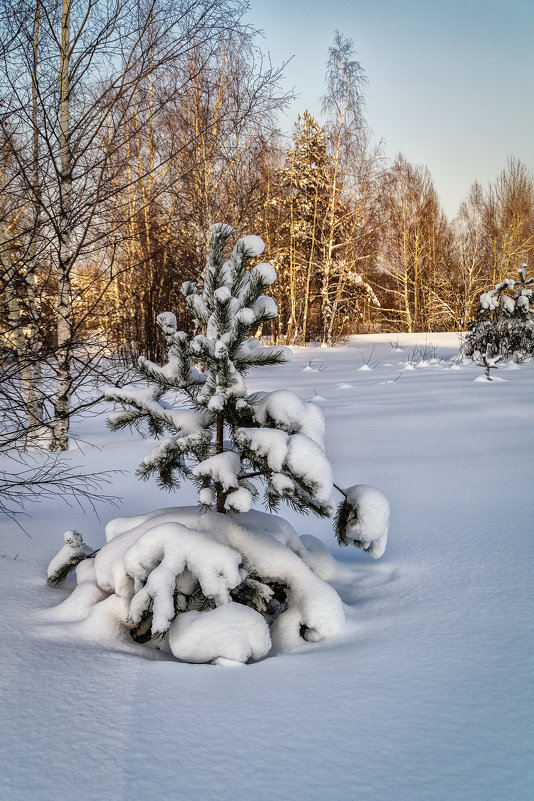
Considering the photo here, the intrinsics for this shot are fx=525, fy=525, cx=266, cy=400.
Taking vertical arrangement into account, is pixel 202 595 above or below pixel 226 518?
below

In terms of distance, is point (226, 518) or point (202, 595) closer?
point (202, 595)

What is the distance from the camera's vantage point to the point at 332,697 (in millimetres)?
1211

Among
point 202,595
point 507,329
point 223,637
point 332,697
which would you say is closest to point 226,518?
point 202,595

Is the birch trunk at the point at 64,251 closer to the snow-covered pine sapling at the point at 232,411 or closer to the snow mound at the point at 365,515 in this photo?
the snow-covered pine sapling at the point at 232,411

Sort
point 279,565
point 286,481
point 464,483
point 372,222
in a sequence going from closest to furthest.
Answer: point 286,481 → point 279,565 → point 464,483 → point 372,222

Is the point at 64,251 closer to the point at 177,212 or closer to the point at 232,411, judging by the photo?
the point at 232,411

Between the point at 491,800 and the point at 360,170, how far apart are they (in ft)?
56.3

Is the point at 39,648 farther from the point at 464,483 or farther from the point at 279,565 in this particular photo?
the point at 464,483

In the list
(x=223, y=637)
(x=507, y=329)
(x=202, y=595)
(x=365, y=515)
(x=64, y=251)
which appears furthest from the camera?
(x=507, y=329)

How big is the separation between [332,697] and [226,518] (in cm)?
75

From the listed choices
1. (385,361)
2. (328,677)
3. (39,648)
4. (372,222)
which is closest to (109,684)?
(39,648)

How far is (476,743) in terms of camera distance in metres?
1.01

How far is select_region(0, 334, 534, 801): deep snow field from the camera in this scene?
0.96m

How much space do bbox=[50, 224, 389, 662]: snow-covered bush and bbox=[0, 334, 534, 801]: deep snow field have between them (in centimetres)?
12
